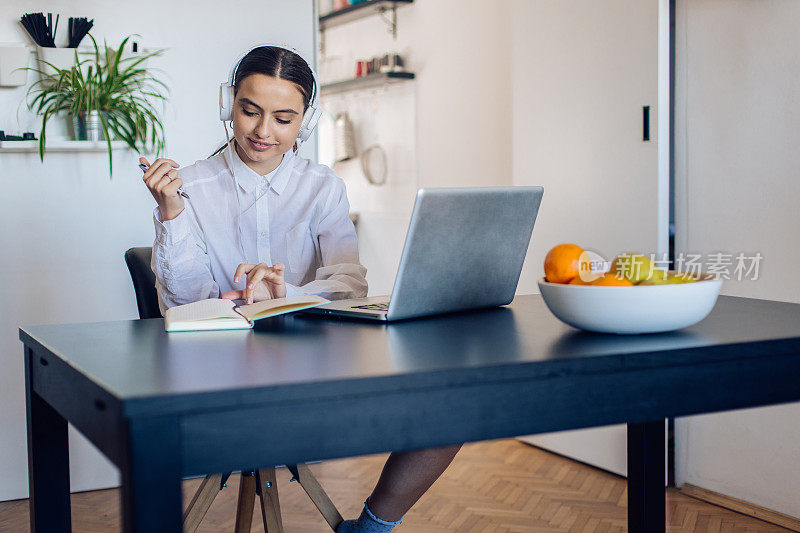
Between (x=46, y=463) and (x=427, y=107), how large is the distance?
354 centimetres

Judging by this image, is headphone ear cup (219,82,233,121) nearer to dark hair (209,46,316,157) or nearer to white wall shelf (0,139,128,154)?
dark hair (209,46,316,157)

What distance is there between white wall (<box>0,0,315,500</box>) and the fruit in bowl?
2093mm

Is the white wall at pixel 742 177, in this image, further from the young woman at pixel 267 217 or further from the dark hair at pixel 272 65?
the dark hair at pixel 272 65

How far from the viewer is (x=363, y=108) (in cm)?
521

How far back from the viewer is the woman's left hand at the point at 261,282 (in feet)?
5.10

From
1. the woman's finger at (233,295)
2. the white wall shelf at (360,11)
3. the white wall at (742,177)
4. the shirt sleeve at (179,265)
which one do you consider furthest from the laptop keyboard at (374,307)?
the white wall shelf at (360,11)

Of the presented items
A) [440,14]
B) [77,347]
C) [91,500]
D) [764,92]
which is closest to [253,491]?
[77,347]

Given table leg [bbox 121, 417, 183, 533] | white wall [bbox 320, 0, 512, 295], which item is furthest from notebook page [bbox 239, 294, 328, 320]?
white wall [bbox 320, 0, 512, 295]

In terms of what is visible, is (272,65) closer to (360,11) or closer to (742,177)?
(742,177)

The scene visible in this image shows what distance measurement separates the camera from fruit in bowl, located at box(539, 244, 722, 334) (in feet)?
3.69

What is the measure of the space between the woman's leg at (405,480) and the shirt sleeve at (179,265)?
62 cm

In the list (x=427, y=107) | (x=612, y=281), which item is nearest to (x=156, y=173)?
(x=612, y=281)

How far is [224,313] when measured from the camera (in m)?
1.32

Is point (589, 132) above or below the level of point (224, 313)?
above
